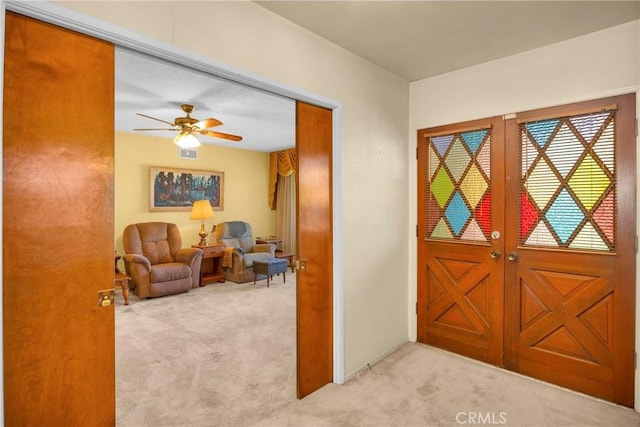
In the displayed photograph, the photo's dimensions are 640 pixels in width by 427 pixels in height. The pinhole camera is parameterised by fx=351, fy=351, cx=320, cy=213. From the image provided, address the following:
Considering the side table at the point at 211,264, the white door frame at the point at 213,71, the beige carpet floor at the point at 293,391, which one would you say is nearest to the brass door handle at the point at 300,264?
the white door frame at the point at 213,71

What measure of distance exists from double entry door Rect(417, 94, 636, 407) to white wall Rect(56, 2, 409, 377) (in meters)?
0.33

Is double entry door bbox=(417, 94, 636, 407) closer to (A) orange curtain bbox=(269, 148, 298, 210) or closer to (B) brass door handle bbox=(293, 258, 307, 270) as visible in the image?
(B) brass door handle bbox=(293, 258, 307, 270)

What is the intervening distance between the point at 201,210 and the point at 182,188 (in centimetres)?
60

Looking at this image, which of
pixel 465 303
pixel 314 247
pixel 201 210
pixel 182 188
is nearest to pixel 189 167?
pixel 182 188

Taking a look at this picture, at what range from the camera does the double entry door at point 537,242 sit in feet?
7.60

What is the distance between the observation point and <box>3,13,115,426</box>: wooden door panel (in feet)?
4.21

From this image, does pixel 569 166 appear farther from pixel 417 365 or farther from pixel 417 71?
pixel 417 365

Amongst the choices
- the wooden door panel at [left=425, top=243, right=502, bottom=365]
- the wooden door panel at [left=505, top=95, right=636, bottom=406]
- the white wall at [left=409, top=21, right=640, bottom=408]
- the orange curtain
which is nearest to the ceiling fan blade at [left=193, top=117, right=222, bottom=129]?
the white wall at [left=409, top=21, right=640, bottom=408]

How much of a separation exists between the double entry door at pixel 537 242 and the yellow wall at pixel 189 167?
4.43 metres

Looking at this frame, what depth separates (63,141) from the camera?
1.38m

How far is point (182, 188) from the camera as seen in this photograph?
6129 mm

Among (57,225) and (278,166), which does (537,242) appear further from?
(278,166)

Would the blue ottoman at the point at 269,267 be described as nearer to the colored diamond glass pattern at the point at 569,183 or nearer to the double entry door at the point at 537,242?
the double entry door at the point at 537,242

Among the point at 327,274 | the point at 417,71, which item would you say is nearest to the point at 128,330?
the point at 327,274
